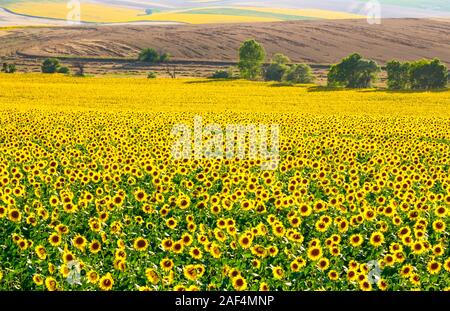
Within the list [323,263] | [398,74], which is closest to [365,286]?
[323,263]

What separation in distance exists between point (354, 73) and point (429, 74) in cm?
849

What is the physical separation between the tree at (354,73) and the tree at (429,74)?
5603mm

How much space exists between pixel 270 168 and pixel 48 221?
5.71 meters

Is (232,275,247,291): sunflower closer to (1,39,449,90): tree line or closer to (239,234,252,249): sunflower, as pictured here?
(239,234,252,249): sunflower

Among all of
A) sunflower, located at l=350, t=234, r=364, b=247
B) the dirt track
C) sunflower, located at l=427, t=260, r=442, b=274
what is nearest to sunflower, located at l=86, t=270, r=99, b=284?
sunflower, located at l=350, t=234, r=364, b=247

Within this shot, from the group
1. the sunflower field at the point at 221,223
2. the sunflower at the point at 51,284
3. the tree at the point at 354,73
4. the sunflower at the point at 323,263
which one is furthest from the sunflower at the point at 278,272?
the tree at the point at 354,73

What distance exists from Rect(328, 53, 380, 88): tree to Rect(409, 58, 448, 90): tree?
5603 mm

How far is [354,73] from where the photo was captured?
75125 mm

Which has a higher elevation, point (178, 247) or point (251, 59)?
point (178, 247)

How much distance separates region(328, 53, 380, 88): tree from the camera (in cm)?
7512

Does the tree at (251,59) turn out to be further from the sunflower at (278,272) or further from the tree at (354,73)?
the sunflower at (278,272)

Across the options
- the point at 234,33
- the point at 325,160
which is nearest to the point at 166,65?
the point at 234,33

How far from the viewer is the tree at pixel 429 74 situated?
70750 mm

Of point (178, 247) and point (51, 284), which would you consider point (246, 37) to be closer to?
point (178, 247)
